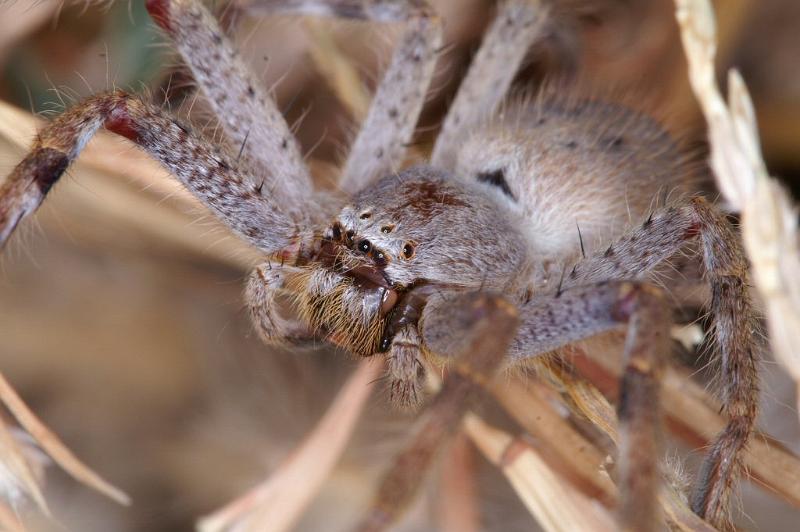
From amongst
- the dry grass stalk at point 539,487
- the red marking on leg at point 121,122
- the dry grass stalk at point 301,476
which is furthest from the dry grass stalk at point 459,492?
the red marking on leg at point 121,122

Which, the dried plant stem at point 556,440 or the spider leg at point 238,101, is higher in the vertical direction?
the spider leg at point 238,101

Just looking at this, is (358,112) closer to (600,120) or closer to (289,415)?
(600,120)

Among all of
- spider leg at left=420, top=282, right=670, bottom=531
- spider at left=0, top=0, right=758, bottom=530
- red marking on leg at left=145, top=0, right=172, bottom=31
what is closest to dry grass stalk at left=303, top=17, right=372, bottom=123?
spider at left=0, top=0, right=758, bottom=530

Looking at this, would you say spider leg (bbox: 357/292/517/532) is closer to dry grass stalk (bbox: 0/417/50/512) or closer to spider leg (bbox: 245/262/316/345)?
spider leg (bbox: 245/262/316/345)

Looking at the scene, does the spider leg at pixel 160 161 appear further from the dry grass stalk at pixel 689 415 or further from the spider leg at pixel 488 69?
the dry grass stalk at pixel 689 415

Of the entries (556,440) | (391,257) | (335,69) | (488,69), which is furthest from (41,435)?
(488,69)

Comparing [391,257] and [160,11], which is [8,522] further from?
[160,11]
